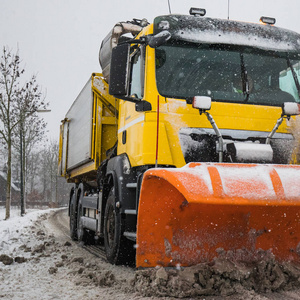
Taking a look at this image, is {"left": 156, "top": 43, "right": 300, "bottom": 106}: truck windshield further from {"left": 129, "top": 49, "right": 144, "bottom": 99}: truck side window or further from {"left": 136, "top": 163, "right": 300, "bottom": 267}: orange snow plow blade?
{"left": 136, "top": 163, "right": 300, "bottom": 267}: orange snow plow blade

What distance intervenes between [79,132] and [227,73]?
167 inches

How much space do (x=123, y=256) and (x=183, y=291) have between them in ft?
5.81

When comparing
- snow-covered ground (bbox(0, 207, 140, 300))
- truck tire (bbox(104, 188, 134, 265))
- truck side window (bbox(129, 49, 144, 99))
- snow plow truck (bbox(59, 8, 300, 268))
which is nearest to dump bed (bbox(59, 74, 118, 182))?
snow plow truck (bbox(59, 8, 300, 268))

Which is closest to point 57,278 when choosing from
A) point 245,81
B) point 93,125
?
point 93,125

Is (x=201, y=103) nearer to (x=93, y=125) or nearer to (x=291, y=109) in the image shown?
(x=291, y=109)

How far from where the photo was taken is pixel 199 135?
4.32 metres

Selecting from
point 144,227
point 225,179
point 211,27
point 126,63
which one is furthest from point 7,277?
point 211,27

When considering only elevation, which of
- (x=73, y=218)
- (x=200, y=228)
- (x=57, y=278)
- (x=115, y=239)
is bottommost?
(x=57, y=278)

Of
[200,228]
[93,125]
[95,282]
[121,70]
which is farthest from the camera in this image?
[93,125]

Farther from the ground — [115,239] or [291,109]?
[291,109]

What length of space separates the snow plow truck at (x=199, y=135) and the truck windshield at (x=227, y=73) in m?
0.01

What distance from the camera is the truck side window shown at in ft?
15.2

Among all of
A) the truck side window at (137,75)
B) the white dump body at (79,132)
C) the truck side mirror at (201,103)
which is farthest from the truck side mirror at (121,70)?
the white dump body at (79,132)

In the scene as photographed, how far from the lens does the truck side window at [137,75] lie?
15.2 ft
